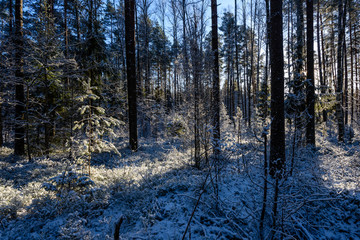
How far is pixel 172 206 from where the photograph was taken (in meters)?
3.90

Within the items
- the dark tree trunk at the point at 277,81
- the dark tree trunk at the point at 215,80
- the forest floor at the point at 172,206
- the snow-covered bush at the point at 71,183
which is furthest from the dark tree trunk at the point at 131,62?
the dark tree trunk at the point at 277,81

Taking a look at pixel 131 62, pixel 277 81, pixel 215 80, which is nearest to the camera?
pixel 277 81

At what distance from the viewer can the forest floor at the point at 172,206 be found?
312 centimetres

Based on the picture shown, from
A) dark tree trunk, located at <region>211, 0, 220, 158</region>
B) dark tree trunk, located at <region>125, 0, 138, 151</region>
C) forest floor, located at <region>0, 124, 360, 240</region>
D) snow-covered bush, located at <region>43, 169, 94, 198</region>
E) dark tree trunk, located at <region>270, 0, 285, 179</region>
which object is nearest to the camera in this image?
forest floor, located at <region>0, 124, 360, 240</region>

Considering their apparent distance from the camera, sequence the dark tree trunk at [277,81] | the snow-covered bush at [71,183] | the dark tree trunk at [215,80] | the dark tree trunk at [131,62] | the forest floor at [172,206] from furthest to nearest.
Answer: the dark tree trunk at [131,62]
the dark tree trunk at [215,80]
the dark tree trunk at [277,81]
the snow-covered bush at [71,183]
the forest floor at [172,206]

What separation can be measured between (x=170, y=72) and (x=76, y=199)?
33.5 meters

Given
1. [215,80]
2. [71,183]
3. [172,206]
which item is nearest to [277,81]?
[215,80]

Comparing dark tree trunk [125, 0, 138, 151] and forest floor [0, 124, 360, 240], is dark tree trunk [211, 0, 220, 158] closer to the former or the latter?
forest floor [0, 124, 360, 240]

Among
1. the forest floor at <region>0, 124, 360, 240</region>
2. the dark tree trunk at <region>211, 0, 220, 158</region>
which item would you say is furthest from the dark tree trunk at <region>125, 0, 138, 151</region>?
the dark tree trunk at <region>211, 0, 220, 158</region>

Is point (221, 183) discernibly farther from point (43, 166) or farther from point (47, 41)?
point (47, 41)

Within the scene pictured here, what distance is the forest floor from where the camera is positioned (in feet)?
10.2

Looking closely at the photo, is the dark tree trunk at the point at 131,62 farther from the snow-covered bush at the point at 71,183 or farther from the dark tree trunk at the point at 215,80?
the snow-covered bush at the point at 71,183

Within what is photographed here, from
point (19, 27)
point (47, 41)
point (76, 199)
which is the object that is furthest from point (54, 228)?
point (19, 27)

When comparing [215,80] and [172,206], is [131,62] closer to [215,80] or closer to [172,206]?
[215,80]
